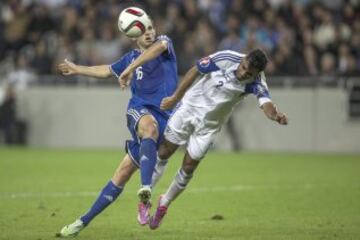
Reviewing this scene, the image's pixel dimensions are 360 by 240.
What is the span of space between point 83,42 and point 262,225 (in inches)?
585

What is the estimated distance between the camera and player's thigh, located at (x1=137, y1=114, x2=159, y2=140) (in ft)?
30.2

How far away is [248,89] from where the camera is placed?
9.24 meters

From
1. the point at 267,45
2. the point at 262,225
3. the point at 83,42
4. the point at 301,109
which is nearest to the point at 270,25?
the point at 267,45

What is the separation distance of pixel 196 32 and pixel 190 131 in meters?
13.5

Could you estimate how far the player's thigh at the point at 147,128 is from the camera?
30.2 feet

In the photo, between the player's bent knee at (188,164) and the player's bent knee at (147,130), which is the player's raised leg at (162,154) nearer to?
the player's bent knee at (188,164)

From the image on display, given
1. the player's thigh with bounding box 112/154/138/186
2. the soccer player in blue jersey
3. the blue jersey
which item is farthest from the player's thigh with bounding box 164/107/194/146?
the player's thigh with bounding box 112/154/138/186

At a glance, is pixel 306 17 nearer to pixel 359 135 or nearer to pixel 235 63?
pixel 359 135

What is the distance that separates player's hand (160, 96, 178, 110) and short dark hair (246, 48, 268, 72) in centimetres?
87

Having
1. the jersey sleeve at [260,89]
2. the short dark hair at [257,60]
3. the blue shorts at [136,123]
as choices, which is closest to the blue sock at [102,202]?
the blue shorts at [136,123]

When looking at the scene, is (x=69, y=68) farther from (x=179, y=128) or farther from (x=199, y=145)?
(x=199, y=145)

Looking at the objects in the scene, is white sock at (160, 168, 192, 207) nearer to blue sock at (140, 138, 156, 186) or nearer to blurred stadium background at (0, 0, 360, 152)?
blue sock at (140, 138, 156, 186)

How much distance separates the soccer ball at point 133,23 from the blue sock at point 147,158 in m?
1.17

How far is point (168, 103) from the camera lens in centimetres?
913
